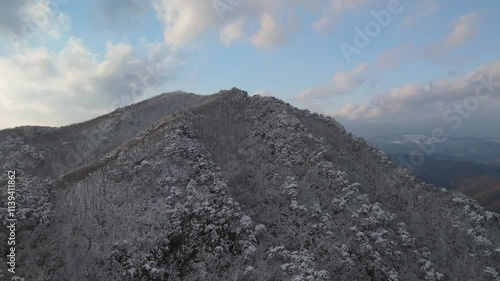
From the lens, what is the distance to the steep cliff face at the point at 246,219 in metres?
21.8

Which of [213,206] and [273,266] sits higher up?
[213,206]

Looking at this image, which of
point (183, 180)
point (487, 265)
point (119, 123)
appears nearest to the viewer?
point (487, 265)

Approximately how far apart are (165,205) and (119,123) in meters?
33.5

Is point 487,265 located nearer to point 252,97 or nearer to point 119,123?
point 252,97

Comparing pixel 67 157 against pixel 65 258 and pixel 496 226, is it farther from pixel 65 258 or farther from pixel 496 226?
pixel 496 226

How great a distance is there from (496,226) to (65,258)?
3402 cm

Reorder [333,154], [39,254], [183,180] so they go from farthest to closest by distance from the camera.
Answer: [333,154]
[183,180]
[39,254]

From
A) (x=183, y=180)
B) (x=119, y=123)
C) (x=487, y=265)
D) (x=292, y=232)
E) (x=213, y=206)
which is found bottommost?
(x=487, y=265)

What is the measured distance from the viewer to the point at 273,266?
21703 millimetres

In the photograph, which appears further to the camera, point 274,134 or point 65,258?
point 274,134

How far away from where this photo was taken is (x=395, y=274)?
875 inches

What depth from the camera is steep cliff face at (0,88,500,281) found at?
21797 mm

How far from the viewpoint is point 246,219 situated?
24.7 meters

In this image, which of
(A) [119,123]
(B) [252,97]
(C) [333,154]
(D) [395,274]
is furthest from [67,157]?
(D) [395,274]
